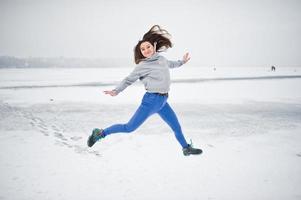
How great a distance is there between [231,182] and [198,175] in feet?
1.32

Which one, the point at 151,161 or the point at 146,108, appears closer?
the point at 146,108

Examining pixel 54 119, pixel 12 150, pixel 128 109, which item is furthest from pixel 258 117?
pixel 12 150

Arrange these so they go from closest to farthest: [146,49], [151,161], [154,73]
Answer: [154,73]
[146,49]
[151,161]

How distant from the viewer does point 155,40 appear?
11.3ft

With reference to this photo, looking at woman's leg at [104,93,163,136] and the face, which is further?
the face

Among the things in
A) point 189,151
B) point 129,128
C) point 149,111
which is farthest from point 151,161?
point 149,111

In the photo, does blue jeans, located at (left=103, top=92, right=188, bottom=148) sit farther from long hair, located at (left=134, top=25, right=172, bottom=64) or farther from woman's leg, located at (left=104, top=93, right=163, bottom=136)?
long hair, located at (left=134, top=25, right=172, bottom=64)

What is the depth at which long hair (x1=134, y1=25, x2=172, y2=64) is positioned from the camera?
342cm

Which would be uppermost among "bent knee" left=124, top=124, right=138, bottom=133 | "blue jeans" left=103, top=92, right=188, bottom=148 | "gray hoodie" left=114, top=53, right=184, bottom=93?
"gray hoodie" left=114, top=53, right=184, bottom=93

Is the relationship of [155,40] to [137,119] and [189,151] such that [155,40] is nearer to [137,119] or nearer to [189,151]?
[137,119]

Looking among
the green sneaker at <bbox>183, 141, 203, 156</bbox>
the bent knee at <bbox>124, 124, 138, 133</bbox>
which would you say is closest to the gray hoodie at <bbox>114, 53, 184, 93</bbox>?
the bent knee at <bbox>124, 124, 138, 133</bbox>

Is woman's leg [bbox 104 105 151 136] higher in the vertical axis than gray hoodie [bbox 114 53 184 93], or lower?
lower

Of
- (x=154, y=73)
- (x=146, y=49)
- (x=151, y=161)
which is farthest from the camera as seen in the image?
(x=151, y=161)

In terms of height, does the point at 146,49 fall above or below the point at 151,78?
above
